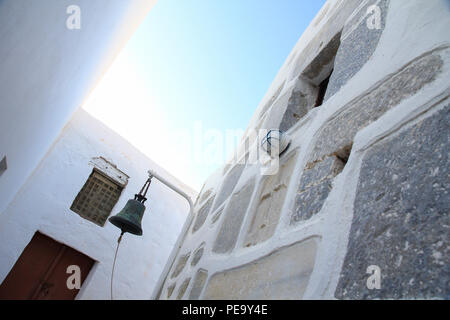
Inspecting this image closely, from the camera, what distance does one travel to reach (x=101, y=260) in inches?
170

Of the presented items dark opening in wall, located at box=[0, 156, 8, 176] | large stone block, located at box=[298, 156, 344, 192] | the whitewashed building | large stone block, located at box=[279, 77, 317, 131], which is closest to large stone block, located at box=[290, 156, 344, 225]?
large stone block, located at box=[298, 156, 344, 192]

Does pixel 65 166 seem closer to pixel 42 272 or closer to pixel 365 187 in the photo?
pixel 42 272

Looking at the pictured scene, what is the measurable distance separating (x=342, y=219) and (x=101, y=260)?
4465mm

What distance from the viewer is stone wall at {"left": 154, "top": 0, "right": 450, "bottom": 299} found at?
0.44m

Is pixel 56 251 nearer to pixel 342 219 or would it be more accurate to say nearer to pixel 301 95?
pixel 301 95

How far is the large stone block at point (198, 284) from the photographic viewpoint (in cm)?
118

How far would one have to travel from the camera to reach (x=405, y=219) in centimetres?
46

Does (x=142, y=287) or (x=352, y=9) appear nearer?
(x=352, y=9)

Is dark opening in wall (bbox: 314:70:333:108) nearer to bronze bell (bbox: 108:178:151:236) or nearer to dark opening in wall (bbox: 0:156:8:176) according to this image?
bronze bell (bbox: 108:178:151:236)

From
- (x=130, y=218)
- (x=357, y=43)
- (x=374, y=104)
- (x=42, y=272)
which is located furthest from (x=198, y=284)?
(x=42, y=272)

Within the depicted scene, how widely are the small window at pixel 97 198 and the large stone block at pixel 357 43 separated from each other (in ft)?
14.0

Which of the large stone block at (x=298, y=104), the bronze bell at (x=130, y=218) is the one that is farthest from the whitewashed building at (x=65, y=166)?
the large stone block at (x=298, y=104)
